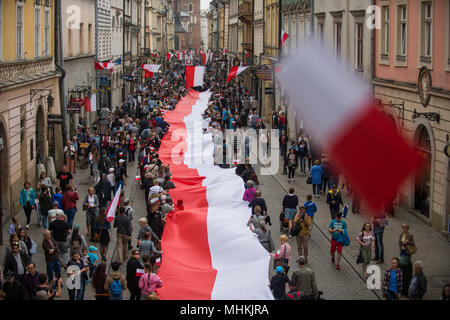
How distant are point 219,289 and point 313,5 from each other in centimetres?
2299

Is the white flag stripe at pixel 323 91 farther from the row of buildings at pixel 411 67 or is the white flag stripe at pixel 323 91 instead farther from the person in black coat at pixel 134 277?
the person in black coat at pixel 134 277

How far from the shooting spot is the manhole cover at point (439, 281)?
15125 millimetres

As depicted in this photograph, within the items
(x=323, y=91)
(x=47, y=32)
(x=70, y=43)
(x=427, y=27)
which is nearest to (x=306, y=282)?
(x=323, y=91)

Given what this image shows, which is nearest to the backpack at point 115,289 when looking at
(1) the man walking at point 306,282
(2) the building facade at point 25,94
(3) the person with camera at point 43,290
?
(3) the person with camera at point 43,290

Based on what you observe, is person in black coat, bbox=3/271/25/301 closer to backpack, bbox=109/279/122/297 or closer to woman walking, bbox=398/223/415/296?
backpack, bbox=109/279/122/297

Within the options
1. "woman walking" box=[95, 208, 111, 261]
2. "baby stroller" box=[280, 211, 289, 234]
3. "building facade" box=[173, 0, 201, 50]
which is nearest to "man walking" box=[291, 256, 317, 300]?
"woman walking" box=[95, 208, 111, 261]

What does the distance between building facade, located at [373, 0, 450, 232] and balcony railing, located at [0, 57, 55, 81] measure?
1026 cm

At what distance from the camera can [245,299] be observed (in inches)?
487

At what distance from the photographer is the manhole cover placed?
15.1 metres

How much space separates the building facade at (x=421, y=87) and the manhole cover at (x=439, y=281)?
403 centimetres

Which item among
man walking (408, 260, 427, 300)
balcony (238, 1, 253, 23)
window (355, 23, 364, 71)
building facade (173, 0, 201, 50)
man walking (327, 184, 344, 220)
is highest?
building facade (173, 0, 201, 50)

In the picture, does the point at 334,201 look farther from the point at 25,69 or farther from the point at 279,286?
the point at 25,69
